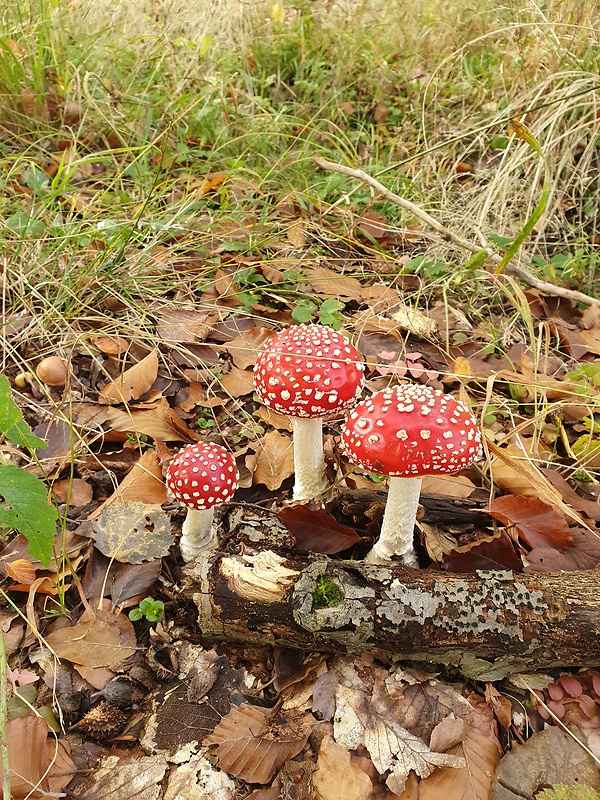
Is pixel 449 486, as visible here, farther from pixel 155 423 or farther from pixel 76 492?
pixel 76 492

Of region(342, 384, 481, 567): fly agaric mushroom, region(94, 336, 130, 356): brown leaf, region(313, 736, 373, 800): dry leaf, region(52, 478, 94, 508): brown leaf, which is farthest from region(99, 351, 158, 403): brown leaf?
region(313, 736, 373, 800): dry leaf

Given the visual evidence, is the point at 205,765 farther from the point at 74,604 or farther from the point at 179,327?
the point at 179,327

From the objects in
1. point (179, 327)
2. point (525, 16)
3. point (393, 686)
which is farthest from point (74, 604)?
point (525, 16)

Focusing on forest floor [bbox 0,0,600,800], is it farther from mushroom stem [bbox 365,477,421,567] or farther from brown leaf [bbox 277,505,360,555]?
mushroom stem [bbox 365,477,421,567]

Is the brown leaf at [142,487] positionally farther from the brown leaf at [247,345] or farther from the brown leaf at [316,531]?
the brown leaf at [247,345]

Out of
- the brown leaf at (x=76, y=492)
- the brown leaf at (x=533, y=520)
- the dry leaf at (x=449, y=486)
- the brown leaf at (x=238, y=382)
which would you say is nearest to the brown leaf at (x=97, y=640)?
the brown leaf at (x=76, y=492)
